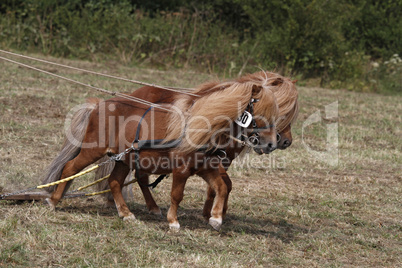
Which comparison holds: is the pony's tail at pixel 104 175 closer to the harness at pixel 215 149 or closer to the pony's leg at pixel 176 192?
the harness at pixel 215 149

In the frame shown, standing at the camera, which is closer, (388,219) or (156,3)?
(388,219)

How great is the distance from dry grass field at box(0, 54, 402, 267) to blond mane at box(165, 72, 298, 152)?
0.90 meters

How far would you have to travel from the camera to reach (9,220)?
457cm

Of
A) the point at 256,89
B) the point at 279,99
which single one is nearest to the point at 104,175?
the point at 256,89

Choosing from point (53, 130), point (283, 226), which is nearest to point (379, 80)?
point (53, 130)

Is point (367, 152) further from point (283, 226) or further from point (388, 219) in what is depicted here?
point (283, 226)

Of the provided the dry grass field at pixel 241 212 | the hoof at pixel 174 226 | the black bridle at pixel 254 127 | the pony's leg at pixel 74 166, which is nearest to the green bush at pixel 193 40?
the dry grass field at pixel 241 212

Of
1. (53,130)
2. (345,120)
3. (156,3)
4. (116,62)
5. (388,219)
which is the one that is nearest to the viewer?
(388,219)

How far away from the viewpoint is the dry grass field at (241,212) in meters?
4.27

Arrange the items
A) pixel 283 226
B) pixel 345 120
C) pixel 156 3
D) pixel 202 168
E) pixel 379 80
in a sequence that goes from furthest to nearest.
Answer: pixel 156 3 → pixel 379 80 → pixel 345 120 → pixel 283 226 → pixel 202 168

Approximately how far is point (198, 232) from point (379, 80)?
1402cm

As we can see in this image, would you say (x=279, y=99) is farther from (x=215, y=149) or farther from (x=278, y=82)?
(x=215, y=149)

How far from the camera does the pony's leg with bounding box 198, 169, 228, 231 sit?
485cm

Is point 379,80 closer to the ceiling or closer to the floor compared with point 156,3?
closer to the floor
